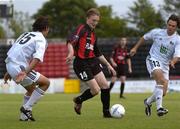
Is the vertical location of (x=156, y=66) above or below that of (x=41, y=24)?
below

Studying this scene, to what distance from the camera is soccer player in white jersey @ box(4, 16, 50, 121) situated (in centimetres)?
1078

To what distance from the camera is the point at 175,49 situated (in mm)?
12742

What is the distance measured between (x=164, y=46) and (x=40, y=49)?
3272 millimetres

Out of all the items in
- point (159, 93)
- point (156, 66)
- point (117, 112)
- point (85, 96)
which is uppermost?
point (156, 66)

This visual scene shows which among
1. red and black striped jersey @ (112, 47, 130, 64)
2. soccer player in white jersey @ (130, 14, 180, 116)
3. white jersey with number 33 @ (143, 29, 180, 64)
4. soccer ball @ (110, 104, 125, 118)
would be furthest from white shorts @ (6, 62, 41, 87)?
red and black striped jersey @ (112, 47, 130, 64)

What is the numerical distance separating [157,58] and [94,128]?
342 cm

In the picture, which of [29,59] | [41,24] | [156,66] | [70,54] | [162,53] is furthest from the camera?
[162,53]

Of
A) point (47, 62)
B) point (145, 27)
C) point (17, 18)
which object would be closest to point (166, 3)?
point (145, 27)

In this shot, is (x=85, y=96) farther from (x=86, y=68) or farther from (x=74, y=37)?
(x=74, y=37)

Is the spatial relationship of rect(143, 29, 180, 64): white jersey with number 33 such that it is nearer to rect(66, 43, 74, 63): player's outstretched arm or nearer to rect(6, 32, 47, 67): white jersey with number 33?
rect(66, 43, 74, 63): player's outstretched arm

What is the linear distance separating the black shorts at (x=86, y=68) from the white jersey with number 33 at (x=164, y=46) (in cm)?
134

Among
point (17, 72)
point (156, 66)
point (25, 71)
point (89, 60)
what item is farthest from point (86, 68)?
point (25, 71)

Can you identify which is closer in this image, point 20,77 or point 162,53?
point 20,77

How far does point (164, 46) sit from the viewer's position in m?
12.9
